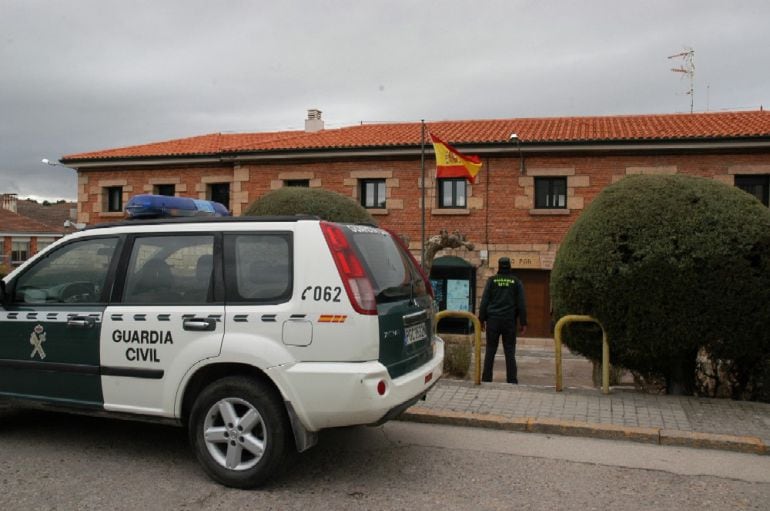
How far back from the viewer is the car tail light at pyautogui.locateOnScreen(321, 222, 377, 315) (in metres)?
3.80

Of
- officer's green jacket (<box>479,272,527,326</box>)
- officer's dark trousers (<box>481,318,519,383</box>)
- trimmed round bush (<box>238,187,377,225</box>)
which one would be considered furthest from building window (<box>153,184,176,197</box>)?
officer's dark trousers (<box>481,318,519,383</box>)

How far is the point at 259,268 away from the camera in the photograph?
4.10 m

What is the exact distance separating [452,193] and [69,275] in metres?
16.3

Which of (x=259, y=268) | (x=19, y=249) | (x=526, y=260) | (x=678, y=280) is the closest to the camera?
(x=259, y=268)

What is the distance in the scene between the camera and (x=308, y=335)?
3811 millimetres

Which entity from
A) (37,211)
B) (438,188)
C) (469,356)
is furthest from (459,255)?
(37,211)

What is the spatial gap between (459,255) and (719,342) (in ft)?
44.3

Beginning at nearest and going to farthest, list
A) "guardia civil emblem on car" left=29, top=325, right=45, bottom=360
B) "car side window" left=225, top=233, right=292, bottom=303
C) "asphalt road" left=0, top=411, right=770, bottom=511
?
"asphalt road" left=0, top=411, right=770, bottom=511, "car side window" left=225, top=233, right=292, bottom=303, "guardia civil emblem on car" left=29, top=325, right=45, bottom=360

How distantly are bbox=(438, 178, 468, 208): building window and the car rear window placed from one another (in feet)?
50.6

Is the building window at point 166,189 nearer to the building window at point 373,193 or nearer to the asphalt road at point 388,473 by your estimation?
the building window at point 373,193

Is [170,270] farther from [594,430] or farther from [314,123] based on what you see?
[314,123]

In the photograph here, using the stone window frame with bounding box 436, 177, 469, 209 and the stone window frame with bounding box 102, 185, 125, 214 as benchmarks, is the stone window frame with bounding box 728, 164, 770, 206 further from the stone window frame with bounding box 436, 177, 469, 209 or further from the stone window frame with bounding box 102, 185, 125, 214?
the stone window frame with bounding box 102, 185, 125, 214

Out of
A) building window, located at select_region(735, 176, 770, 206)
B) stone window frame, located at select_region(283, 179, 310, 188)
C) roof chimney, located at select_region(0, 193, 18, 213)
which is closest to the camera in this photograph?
building window, located at select_region(735, 176, 770, 206)

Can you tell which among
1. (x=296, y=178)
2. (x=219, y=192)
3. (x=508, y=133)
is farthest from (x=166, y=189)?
(x=508, y=133)
